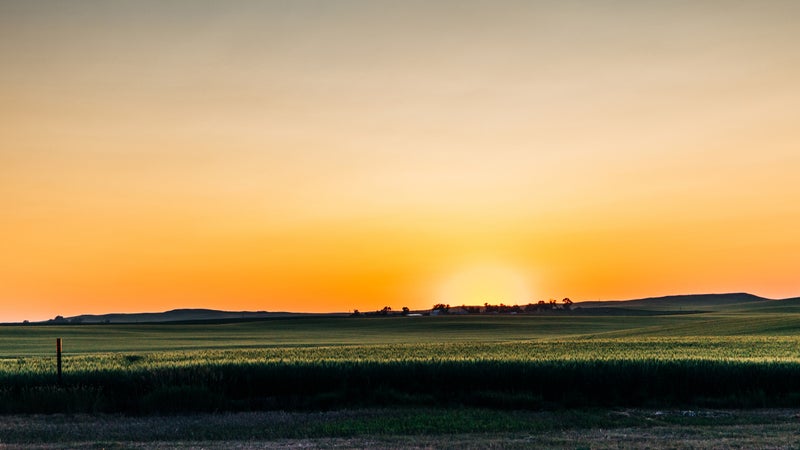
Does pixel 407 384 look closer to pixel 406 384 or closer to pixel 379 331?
pixel 406 384

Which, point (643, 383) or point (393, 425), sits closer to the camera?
point (393, 425)

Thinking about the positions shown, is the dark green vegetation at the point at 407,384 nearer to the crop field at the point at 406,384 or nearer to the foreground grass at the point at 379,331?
the crop field at the point at 406,384

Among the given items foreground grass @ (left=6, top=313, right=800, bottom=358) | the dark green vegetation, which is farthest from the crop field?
foreground grass @ (left=6, top=313, right=800, bottom=358)

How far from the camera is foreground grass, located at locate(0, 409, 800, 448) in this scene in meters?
19.9

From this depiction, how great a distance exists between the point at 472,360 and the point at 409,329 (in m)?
65.8

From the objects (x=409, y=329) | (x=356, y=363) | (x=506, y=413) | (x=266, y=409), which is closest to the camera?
(x=506, y=413)

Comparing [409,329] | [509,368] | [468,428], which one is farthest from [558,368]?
[409,329]

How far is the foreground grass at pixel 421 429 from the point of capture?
19922 millimetres

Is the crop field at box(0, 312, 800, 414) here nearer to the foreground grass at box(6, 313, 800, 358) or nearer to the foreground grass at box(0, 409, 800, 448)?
the foreground grass at box(0, 409, 800, 448)

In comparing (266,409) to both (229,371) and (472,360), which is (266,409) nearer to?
(229,371)

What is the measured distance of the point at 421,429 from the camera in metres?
22.0

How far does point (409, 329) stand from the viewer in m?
95.0

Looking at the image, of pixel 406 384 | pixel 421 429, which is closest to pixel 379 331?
pixel 406 384

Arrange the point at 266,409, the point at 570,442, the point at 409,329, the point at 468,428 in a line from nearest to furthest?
the point at 570,442 < the point at 468,428 < the point at 266,409 < the point at 409,329
